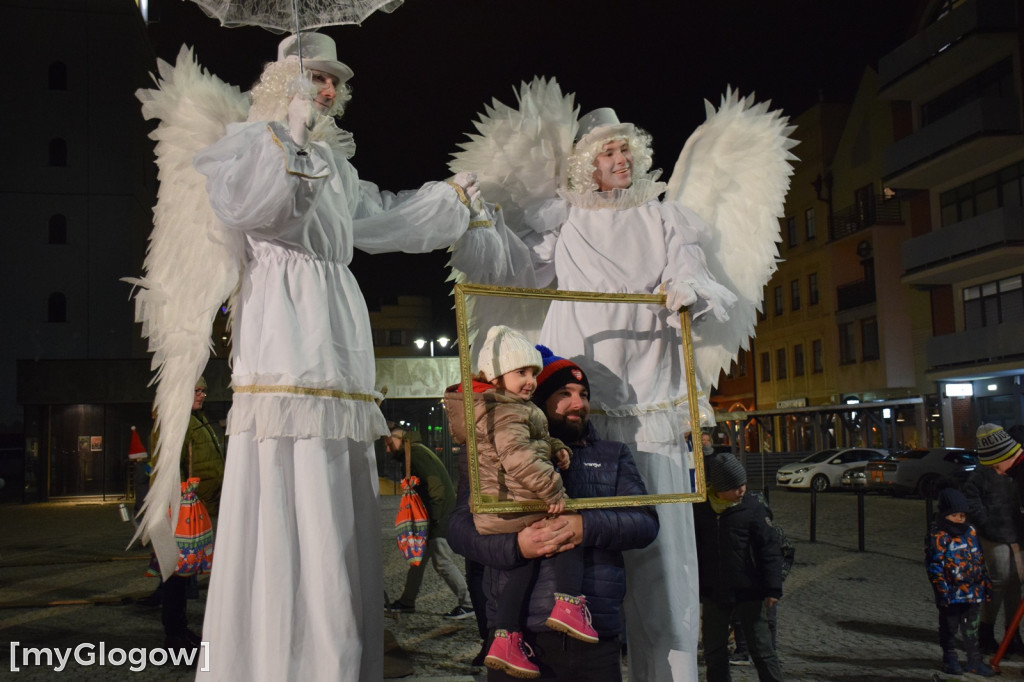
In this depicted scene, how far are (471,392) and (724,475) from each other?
255 centimetres

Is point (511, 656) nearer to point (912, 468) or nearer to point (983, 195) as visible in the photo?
point (912, 468)

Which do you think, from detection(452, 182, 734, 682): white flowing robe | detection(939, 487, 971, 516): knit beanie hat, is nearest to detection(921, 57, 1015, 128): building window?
detection(939, 487, 971, 516): knit beanie hat

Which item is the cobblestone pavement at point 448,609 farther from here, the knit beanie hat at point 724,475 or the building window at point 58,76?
the building window at point 58,76

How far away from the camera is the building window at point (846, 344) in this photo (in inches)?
1427

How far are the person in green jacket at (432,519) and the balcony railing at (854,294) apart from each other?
30185 millimetres

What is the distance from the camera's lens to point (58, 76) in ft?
114

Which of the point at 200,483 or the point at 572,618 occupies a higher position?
the point at 200,483

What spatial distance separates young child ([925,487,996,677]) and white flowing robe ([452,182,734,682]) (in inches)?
115

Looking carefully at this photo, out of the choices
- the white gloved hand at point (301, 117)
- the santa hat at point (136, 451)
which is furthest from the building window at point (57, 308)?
the white gloved hand at point (301, 117)

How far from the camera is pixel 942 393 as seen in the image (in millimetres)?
29266

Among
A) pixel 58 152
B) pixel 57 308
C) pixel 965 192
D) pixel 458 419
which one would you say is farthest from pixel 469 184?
pixel 58 152

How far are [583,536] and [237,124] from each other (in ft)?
6.50

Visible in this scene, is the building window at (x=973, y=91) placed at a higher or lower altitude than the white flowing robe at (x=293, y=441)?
higher

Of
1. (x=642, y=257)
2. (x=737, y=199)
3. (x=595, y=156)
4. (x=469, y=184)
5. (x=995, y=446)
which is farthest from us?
(x=995, y=446)
